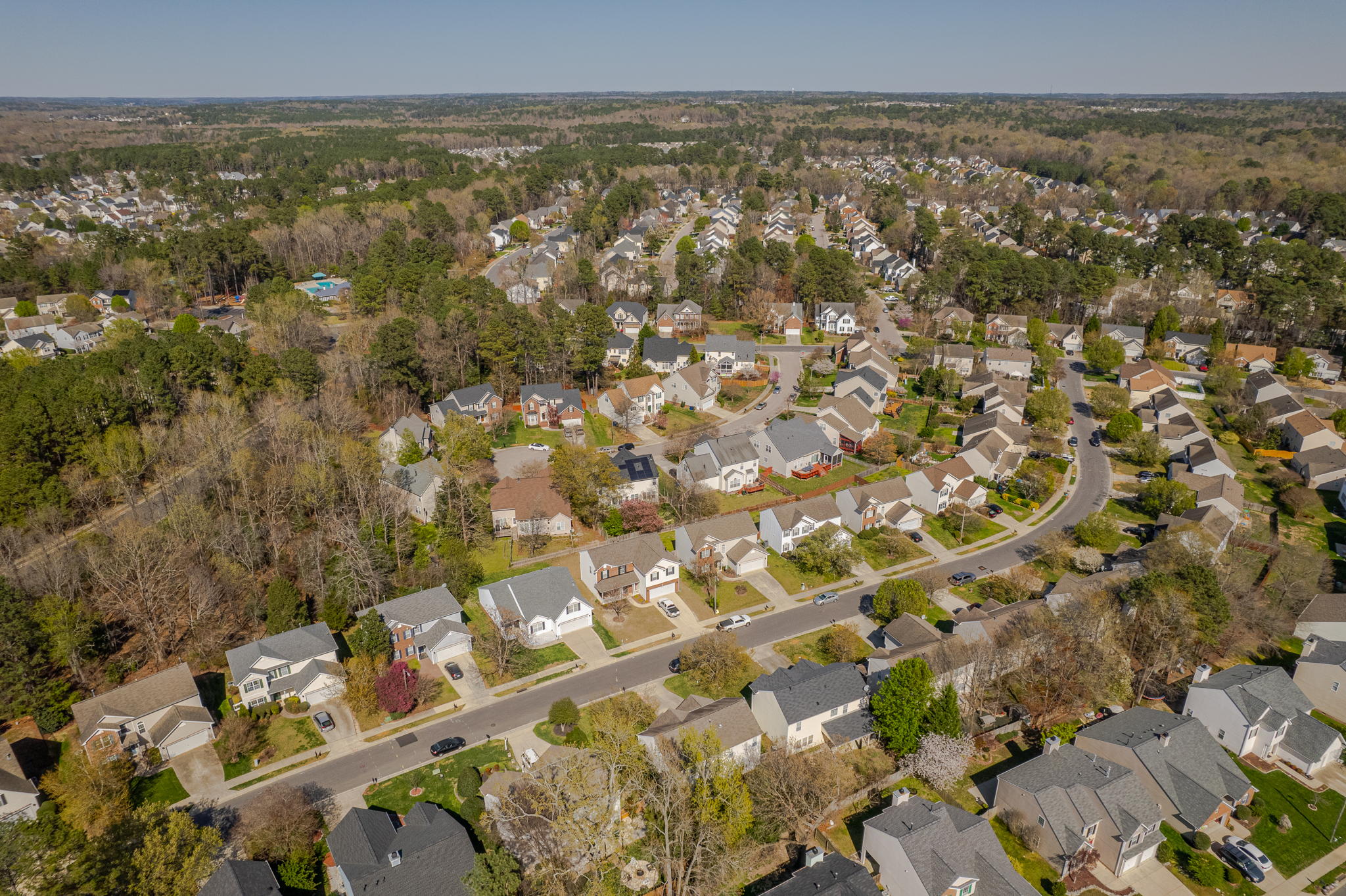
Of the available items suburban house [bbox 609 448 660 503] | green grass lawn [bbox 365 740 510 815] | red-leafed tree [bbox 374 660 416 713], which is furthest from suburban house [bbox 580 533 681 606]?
green grass lawn [bbox 365 740 510 815]

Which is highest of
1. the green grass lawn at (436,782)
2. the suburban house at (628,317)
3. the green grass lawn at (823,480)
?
the suburban house at (628,317)

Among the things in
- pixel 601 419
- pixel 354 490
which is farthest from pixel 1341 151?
pixel 354 490

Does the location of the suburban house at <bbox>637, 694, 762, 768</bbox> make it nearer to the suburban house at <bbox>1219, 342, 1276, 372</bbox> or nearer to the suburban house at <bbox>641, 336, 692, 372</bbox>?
the suburban house at <bbox>641, 336, 692, 372</bbox>

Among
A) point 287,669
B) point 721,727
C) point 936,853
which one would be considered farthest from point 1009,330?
point 287,669

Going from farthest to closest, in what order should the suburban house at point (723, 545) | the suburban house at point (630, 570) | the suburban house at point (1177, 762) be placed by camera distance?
1. the suburban house at point (723, 545)
2. the suburban house at point (630, 570)
3. the suburban house at point (1177, 762)

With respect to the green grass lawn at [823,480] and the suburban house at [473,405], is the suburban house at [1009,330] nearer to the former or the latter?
the green grass lawn at [823,480]

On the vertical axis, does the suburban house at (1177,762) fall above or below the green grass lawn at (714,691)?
above

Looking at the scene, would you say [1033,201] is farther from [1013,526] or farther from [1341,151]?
[1013,526]

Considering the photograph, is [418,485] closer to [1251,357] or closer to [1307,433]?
[1307,433]

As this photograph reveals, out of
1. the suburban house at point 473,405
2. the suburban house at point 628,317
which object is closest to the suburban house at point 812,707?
the suburban house at point 473,405
